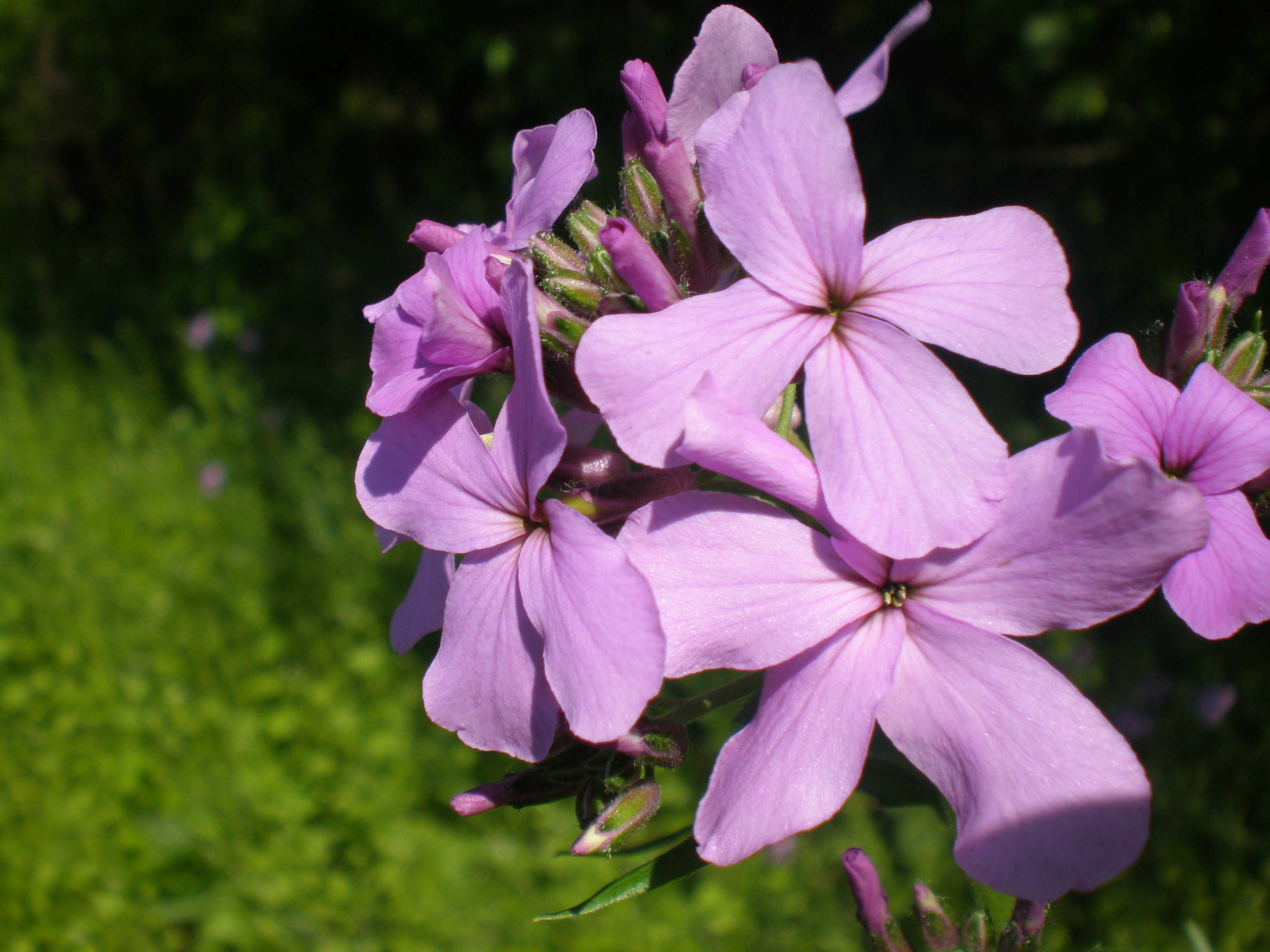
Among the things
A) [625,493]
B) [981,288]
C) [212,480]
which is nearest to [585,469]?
[625,493]

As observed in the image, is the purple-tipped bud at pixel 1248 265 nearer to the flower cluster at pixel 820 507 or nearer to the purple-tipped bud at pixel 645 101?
the flower cluster at pixel 820 507

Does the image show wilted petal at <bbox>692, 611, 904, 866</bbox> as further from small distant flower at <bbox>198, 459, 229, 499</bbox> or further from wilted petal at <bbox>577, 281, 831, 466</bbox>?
small distant flower at <bbox>198, 459, 229, 499</bbox>

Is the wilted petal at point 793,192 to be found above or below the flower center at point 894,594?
above

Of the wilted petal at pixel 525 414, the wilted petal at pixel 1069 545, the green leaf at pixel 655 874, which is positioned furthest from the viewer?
the green leaf at pixel 655 874

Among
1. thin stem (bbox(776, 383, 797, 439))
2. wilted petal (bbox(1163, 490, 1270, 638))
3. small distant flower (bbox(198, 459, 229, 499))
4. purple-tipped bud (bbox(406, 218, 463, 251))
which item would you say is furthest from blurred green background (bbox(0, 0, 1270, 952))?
purple-tipped bud (bbox(406, 218, 463, 251))

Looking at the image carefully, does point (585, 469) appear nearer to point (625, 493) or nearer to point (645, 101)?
point (625, 493)

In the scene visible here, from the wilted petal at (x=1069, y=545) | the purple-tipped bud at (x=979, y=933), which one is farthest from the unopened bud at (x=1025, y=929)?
the wilted petal at (x=1069, y=545)

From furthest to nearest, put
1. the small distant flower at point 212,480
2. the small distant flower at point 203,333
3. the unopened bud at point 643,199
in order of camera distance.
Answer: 1. the small distant flower at point 203,333
2. the small distant flower at point 212,480
3. the unopened bud at point 643,199
